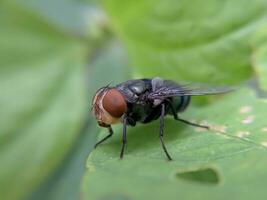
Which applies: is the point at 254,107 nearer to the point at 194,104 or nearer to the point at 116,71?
the point at 194,104

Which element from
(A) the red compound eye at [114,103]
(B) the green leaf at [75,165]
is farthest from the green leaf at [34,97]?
(A) the red compound eye at [114,103]

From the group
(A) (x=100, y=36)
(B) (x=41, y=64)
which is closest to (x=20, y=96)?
(B) (x=41, y=64)

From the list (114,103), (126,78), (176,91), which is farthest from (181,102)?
(126,78)

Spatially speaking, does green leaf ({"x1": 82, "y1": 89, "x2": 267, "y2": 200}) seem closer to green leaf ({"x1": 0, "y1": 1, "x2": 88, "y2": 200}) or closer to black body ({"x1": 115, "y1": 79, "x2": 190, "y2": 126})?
black body ({"x1": 115, "y1": 79, "x2": 190, "y2": 126})

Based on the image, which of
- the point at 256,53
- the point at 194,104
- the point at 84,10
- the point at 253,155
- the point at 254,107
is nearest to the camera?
the point at 253,155

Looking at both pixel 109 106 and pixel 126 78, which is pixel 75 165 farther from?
pixel 109 106

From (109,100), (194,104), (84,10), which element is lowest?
(194,104)

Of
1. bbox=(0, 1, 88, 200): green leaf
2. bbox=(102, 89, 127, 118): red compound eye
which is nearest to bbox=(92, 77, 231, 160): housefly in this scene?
bbox=(102, 89, 127, 118): red compound eye
